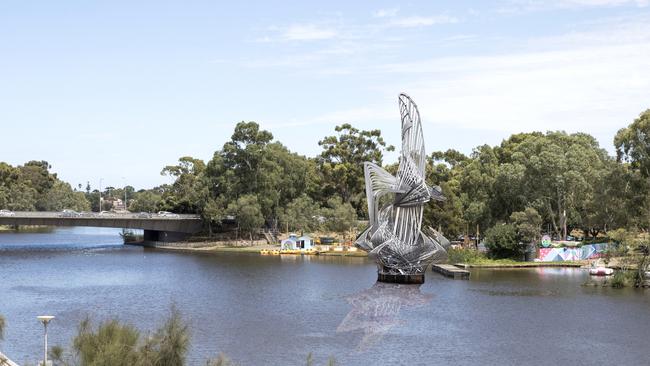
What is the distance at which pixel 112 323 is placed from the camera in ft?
90.6

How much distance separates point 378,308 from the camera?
61.5 m

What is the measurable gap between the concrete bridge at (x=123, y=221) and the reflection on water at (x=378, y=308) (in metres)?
59.1

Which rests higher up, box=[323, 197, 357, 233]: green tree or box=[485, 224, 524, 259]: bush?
box=[323, 197, 357, 233]: green tree

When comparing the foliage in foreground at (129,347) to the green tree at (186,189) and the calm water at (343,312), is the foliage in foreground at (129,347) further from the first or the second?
the green tree at (186,189)

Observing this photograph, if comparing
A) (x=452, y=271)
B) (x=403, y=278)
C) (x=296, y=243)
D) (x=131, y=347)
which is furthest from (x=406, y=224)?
(x=131, y=347)

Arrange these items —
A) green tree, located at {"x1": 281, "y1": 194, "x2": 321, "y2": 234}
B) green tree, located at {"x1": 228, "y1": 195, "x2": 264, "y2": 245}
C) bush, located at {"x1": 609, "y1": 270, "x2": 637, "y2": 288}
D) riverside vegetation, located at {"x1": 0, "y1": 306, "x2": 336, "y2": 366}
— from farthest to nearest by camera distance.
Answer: green tree, located at {"x1": 281, "y1": 194, "x2": 321, "y2": 234} → green tree, located at {"x1": 228, "y1": 195, "x2": 264, "y2": 245} → bush, located at {"x1": 609, "y1": 270, "x2": 637, "y2": 288} → riverside vegetation, located at {"x1": 0, "y1": 306, "x2": 336, "y2": 366}

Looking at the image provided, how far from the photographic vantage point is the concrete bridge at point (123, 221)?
121875 mm

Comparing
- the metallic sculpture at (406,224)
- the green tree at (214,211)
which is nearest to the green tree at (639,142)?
the metallic sculpture at (406,224)

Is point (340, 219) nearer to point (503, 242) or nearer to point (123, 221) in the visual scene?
point (503, 242)

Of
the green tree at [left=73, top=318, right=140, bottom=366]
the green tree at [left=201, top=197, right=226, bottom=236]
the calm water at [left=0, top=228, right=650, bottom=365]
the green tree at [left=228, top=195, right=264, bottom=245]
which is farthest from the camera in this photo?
the green tree at [left=201, top=197, right=226, bottom=236]

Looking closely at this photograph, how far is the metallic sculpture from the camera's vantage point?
74.2 meters

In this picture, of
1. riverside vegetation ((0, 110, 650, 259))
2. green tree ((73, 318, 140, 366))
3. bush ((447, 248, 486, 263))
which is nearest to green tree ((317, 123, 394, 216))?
riverside vegetation ((0, 110, 650, 259))

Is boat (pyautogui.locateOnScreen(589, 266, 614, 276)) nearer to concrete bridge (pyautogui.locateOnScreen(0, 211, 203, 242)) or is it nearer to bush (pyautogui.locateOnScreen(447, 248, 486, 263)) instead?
bush (pyautogui.locateOnScreen(447, 248, 486, 263))

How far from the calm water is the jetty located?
4.48 feet
